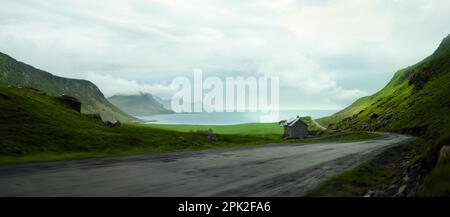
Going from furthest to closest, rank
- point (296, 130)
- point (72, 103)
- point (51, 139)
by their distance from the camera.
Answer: point (296, 130) → point (72, 103) → point (51, 139)

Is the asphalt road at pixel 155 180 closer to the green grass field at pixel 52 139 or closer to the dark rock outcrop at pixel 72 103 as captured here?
the green grass field at pixel 52 139

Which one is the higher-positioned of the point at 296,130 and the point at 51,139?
the point at 51,139

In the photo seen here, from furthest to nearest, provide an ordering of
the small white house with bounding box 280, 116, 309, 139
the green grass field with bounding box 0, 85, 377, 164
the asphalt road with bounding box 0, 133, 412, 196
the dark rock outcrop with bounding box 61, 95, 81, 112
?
the small white house with bounding box 280, 116, 309, 139 → the dark rock outcrop with bounding box 61, 95, 81, 112 → the green grass field with bounding box 0, 85, 377, 164 → the asphalt road with bounding box 0, 133, 412, 196

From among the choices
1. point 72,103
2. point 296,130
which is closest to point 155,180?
point 72,103

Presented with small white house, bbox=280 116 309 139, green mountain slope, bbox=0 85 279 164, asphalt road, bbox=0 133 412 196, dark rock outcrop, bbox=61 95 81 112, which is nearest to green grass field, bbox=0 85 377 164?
green mountain slope, bbox=0 85 279 164

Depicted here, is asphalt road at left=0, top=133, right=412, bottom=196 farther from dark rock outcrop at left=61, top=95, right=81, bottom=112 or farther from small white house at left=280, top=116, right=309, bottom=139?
small white house at left=280, top=116, right=309, bottom=139

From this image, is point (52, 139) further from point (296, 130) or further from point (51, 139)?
point (296, 130)

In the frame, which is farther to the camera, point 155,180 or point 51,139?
point 51,139

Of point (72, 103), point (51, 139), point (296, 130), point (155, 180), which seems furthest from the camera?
point (296, 130)

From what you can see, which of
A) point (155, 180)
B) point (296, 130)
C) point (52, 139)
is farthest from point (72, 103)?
point (296, 130)

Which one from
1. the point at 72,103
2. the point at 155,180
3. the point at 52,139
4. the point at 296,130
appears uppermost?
the point at 72,103
